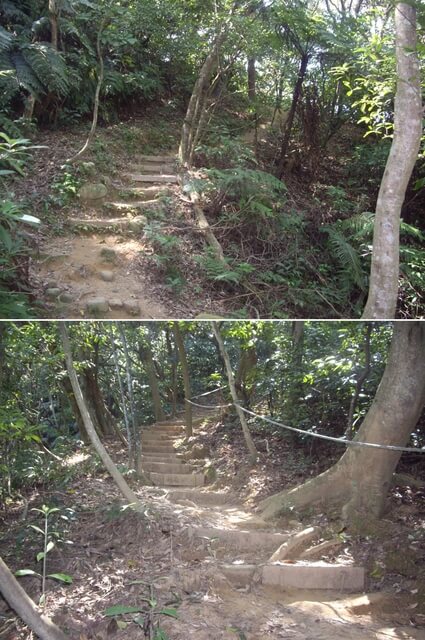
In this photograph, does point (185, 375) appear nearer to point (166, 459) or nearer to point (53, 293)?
point (166, 459)

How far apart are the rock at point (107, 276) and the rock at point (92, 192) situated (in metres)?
1.10

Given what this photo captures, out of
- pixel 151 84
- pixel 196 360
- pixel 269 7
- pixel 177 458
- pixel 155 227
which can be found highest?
pixel 269 7

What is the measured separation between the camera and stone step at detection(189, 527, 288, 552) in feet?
10.7

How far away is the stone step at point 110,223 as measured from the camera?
2827mm

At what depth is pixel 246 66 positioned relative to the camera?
4.45 metres

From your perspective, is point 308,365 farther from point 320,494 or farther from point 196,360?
point 196,360

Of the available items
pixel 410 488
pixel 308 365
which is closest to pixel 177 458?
pixel 308 365

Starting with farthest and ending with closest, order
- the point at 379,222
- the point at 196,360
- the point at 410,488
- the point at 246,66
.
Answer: the point at 196,360 < the point at 246,66 < the point at 410,488 < the point at 379,222

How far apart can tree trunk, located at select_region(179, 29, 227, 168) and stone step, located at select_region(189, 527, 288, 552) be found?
8.39 ft

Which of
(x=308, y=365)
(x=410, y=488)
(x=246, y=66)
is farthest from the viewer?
(x=246, y=66)

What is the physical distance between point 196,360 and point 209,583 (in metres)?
2.90

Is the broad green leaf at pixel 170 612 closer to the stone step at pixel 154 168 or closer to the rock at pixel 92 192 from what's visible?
the rock at pixel 92 192

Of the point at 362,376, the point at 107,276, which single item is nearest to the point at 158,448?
the point at 362,376

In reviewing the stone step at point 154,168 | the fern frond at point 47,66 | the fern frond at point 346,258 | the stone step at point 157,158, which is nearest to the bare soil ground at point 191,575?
the fern frond at point 346,258
